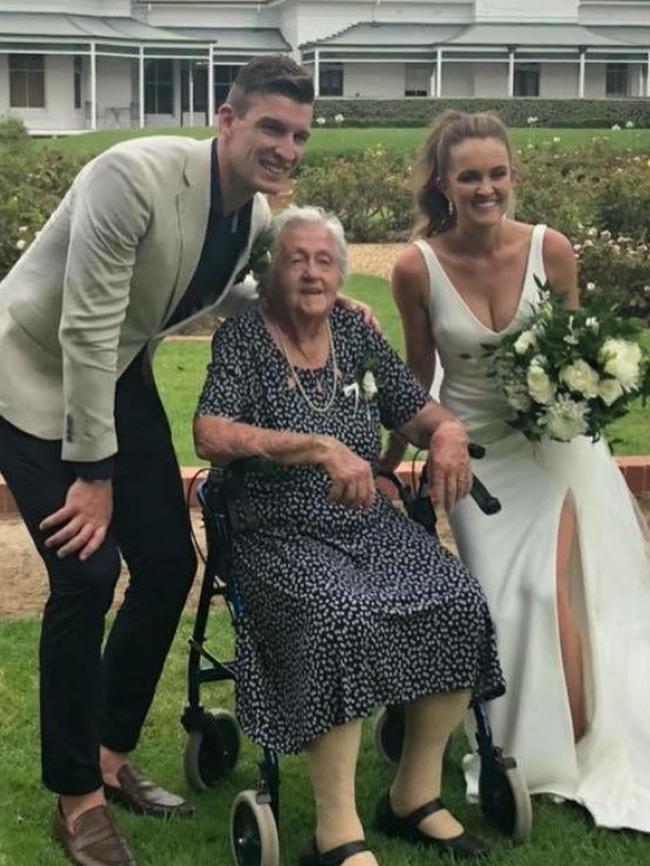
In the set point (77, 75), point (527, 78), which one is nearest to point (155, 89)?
point (77, 75)

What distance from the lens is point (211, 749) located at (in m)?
4.46

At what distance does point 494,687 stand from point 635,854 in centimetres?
59

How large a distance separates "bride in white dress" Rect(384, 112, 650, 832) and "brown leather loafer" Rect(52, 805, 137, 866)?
41.9 inches

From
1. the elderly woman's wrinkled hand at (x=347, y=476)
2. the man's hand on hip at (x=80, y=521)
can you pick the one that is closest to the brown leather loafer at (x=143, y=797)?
the man's hand on hip at (x=80, y=521)

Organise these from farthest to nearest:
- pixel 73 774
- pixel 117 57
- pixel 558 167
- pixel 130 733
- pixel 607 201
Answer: pixel 117 57, pixel 558 167, pixel 607 201, pixel 130 733, pixel 73 774

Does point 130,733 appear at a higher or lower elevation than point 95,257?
lower

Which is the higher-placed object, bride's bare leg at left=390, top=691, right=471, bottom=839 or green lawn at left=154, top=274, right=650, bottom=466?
green lawn at left=154, top=274, right=650, bottom=466

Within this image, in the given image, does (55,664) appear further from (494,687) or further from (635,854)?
(635,854)

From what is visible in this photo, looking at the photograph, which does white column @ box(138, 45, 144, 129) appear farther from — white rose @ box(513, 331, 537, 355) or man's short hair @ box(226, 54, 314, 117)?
man's short hair @ box(226, 54, 314, 117)

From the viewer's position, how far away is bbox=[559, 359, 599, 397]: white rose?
4.25m

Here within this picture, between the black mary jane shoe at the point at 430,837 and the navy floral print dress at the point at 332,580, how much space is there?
34 centimetres

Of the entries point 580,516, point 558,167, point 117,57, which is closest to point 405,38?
point 117,57

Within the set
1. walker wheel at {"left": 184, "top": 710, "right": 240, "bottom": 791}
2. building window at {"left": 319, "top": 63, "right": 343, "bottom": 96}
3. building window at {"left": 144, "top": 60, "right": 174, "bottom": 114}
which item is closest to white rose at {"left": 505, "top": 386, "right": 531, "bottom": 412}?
walker wheel at {"left": 184, "top": 710, "right": 240, "bottom": 791}

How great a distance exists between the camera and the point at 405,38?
53.5 metres
